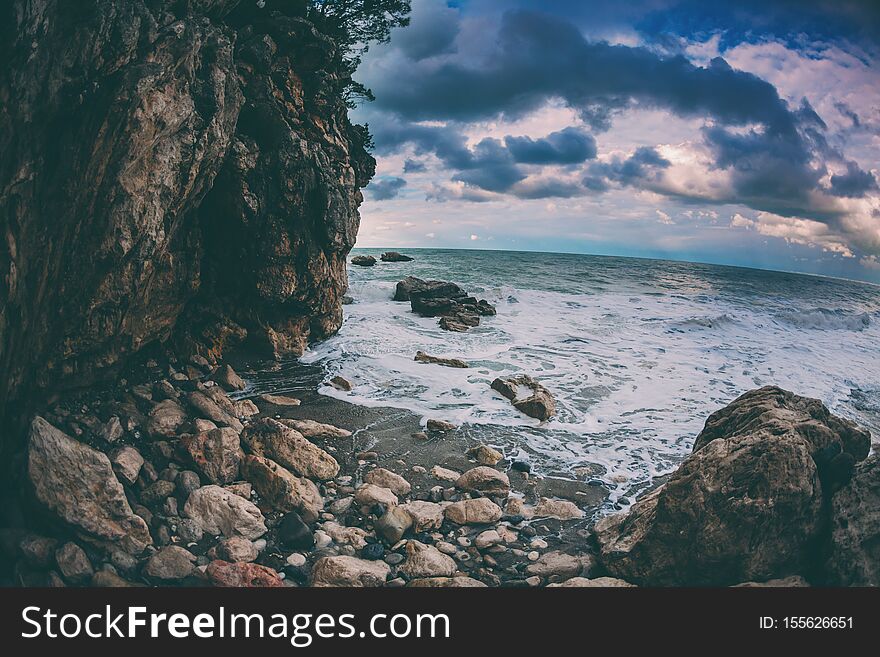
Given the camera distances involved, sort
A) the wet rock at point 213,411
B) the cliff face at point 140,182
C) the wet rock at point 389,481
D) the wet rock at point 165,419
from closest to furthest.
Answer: the cliff face at point 140,182
the wet rock at point 389,481
the wet rock at point 165,419
the wet rock at point 213,411

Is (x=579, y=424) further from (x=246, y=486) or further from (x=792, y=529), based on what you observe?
(x=246, y=486)

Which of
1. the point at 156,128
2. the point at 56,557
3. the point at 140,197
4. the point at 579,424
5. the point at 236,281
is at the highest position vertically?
the point at 156,128

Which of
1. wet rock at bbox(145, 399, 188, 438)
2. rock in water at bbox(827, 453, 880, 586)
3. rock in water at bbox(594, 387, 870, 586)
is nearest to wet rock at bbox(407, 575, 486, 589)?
rock in water at bbox(594, 387, 870, 586)

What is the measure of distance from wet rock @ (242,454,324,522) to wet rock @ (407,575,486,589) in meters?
1.77

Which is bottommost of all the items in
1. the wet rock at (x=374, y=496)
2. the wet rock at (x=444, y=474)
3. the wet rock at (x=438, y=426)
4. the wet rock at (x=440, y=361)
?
the wet rock at (x=374, y=496)

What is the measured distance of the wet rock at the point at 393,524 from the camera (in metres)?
5.70

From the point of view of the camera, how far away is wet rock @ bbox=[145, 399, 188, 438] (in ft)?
23.2

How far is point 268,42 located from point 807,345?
22.8 m

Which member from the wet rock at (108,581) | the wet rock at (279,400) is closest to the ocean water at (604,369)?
the wet rock at (279,400)

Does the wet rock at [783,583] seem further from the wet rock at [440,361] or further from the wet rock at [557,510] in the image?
the wet rock at [440,361]

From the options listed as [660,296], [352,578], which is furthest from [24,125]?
[660,296]

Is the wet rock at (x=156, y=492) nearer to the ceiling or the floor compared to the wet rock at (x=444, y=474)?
nearer to the floor

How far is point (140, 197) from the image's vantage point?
673cm

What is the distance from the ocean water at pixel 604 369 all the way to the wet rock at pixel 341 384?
0.17m
